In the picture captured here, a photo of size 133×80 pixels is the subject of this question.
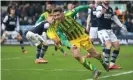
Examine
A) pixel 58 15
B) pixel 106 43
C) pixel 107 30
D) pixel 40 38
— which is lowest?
pixel 40 38

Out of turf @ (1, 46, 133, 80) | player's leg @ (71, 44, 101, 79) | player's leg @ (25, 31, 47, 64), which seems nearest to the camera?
player's leg @ (71, 44, 101, 79)

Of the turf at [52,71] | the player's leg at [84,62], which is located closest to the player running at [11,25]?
the turf at [52,71]

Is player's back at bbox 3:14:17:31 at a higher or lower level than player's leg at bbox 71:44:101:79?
lower

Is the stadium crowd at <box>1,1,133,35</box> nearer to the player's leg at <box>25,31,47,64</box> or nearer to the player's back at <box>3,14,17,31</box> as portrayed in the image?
the player's back at <box>3,14,17,31</box>

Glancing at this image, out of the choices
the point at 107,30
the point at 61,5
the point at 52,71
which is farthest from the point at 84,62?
the point at 61,5

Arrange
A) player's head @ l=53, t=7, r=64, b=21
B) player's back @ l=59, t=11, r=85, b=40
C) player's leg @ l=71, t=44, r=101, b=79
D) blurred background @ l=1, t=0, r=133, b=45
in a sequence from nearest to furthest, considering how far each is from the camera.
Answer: player's leg @ l=71, t=44, r=101, b=79 < player's head @ l=53, t=7, r=64, b=21 < player's back @ l=59, t=11, r=85, b=40 < blurred background @ l=1, t=0, r=133, b=45

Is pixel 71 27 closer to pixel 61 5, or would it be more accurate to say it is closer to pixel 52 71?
pixel 52 71

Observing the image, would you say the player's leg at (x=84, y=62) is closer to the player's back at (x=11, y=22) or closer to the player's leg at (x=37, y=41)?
the player's leg at (x=37, y=41)

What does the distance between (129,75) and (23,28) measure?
18899 mm

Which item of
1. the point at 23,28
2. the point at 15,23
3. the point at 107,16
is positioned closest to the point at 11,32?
the point at 15,23

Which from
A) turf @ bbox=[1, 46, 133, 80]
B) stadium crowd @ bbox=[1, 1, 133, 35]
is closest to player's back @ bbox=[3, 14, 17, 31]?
turf @ bbox=[1, 46, 133, 80]

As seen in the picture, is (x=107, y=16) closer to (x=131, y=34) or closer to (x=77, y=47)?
(x=77, y=47)

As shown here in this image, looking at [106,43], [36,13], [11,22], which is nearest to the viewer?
[106,43]

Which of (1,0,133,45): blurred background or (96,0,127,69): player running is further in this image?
(1,0,133,45): blurred background
